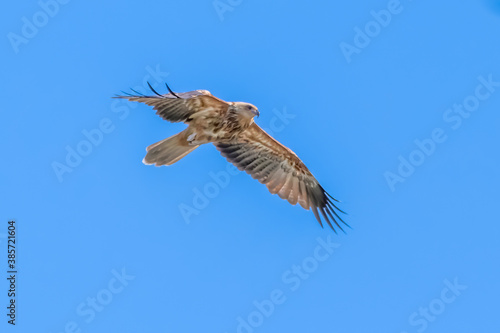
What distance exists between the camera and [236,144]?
521 inches

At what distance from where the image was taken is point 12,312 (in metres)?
12.1

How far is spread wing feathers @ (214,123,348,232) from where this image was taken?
43.5 feet

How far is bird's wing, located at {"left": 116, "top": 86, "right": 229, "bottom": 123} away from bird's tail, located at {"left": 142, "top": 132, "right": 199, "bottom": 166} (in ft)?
1.30

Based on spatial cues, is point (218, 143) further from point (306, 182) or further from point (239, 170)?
point (306, 182)

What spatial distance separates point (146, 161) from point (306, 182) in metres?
2.81

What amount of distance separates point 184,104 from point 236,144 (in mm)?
1606

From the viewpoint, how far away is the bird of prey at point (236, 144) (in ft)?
39.0

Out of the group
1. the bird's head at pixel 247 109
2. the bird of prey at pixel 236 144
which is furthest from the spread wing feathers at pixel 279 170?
the bird's head at pixel 247 109

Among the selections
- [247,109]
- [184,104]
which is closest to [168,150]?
[184,104]

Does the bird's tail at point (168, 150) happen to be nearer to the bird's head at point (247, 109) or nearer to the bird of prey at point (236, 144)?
the bird of prey at point (236, 144)

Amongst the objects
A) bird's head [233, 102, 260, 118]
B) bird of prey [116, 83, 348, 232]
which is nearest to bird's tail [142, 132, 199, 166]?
bird of prey [116, 83, 348, 232]

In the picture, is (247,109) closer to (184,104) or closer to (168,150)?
(184,104)

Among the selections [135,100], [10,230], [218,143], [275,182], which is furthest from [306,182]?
[10,230]

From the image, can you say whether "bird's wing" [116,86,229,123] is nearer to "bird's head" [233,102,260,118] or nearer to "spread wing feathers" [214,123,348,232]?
"bird's head" [233,102,260,118]
